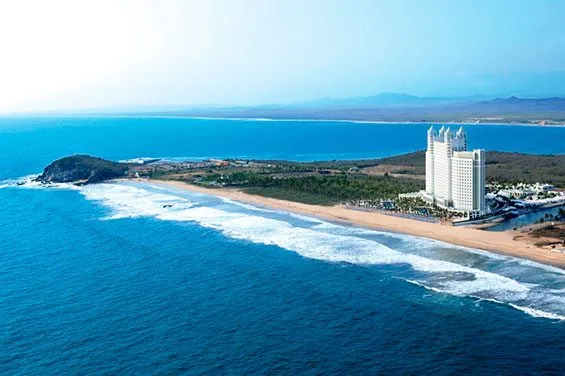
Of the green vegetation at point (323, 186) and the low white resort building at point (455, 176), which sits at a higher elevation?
the low white resort building at point (455, 176)

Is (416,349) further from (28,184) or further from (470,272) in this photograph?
(28,184)

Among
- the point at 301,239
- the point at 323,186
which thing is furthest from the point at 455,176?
the point at 323,186

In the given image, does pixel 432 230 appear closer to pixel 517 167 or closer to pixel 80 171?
pixel 517 167

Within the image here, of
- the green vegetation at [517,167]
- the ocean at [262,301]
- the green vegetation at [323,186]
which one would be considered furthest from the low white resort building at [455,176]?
the green vegetation at [517,167]

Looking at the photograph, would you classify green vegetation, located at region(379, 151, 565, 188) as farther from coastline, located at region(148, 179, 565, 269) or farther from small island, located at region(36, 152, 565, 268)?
coastline, located at region(148, 179, 565, 269)

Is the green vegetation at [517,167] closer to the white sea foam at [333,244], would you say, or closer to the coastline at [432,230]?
the coastline at [432,230]
